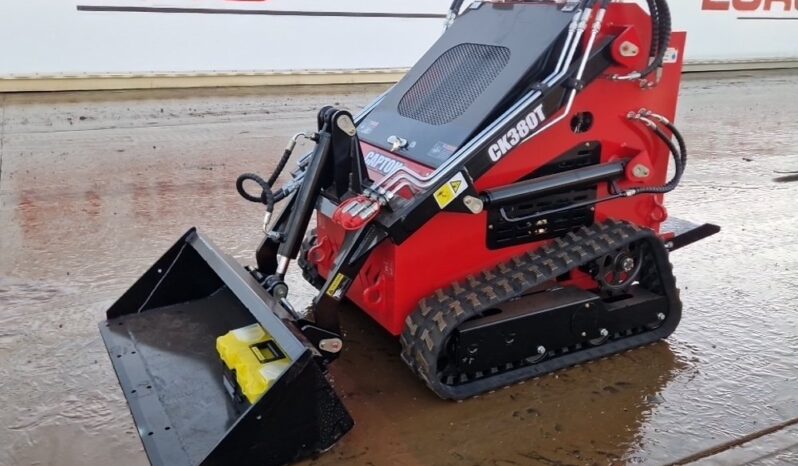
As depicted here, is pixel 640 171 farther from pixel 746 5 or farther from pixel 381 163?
pixel 746 5

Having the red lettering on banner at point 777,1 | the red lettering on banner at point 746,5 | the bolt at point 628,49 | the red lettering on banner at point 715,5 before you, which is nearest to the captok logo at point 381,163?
the bolt at point 628,49

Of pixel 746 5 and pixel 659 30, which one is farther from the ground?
pixel 659 30

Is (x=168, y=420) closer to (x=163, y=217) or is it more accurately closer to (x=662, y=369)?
(x=662, y=369)

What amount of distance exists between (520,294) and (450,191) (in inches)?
19.5

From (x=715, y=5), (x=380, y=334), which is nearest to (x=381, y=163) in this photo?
(x=380, y=334)

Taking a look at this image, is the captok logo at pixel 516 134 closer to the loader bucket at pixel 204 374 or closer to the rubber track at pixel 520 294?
the rubber track at pixel 520 294

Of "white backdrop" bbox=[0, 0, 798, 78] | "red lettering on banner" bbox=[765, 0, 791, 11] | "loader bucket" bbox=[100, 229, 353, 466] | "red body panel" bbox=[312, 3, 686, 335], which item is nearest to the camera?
"loader bucket" bbox=[100, 229, 353, 466]

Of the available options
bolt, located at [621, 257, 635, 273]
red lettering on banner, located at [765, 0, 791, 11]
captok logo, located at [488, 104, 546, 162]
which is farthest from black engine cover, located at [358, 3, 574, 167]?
red lettering on banner, located at [765, 0, 791, 11]

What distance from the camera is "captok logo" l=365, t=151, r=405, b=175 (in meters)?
3.06

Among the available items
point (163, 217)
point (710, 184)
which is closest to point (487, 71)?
point (163, 217)

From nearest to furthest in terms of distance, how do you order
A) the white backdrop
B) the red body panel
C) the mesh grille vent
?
the red body panel → the mesh grille vent → the white backdrop

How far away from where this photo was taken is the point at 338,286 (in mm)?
2742

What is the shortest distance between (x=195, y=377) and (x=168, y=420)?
0.86ft

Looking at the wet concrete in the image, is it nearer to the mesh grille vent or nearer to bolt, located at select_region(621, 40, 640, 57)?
the mesh grille vent
